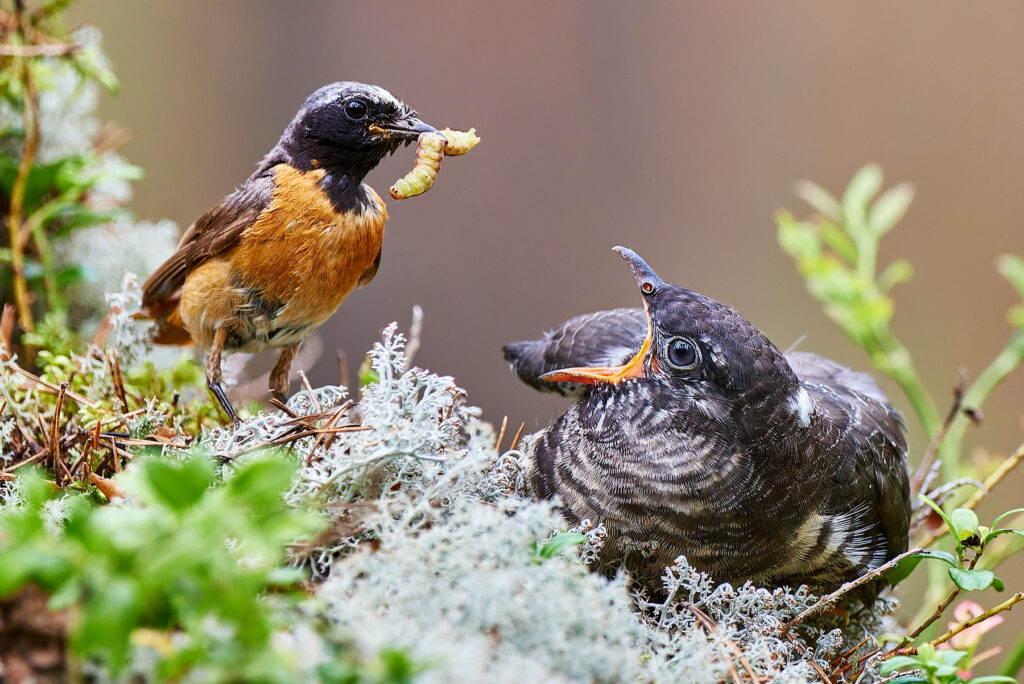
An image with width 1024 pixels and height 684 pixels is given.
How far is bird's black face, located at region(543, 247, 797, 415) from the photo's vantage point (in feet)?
4.25

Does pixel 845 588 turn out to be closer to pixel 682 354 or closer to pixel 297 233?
pixel 682 354

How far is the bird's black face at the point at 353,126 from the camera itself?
1.37m

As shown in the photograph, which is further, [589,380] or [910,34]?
[910,34]

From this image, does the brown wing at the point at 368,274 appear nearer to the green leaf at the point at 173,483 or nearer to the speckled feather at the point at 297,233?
the speckled feather at the point at 297,233

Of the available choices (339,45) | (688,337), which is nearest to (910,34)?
(339,45)

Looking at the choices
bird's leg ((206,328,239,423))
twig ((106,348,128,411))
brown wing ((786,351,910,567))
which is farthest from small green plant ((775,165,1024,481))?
twig ((106,348,128,411))

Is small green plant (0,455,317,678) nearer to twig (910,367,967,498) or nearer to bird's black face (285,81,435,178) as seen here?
bird's black face (285,81,435,178)

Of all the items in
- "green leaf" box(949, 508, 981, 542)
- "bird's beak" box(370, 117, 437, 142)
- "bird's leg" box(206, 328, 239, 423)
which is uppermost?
"bird's beak" box(370, 117, 437, 142)

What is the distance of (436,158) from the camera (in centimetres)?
131

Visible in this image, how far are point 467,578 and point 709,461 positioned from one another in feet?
1.78

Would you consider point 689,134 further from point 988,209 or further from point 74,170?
point 74,170

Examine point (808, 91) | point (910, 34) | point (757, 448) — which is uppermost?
point (910, 34)

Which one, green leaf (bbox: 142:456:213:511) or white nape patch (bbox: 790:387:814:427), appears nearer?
green leaf (bbox: 142:456:213:511)

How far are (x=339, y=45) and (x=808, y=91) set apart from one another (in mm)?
2128
